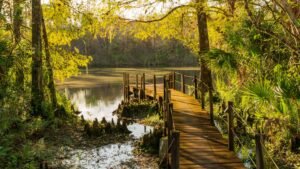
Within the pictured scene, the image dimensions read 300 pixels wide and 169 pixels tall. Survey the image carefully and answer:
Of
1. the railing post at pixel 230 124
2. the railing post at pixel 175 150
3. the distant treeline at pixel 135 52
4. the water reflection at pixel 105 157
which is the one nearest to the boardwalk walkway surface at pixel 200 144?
the railing post at pixel 230 124

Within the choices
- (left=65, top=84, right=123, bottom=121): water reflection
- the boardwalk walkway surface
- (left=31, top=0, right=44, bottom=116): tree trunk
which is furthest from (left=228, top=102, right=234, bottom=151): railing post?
(left=65, top=84, right=123, bottom=121): water reflection

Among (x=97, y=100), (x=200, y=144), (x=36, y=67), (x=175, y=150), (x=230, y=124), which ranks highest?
(x=36, y=67)

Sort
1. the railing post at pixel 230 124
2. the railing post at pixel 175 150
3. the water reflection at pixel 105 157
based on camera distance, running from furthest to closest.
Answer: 1. the water reflection at pixel 105 157
2. the railing post at pixel 230 124
3. the railing post at pixel 175 150

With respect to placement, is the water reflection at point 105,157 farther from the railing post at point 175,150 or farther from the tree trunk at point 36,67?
the railing post at point 175,150

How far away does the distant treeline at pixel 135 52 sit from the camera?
2808 inches

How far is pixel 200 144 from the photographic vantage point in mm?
8586

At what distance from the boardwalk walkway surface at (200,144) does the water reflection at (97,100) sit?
8033mm

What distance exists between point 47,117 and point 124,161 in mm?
4525

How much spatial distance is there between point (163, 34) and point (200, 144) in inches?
406

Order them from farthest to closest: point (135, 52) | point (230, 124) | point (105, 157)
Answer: point (135, 52), point (105, 157), point (230, 124)

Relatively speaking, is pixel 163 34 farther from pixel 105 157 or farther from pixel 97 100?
pixel 97 100

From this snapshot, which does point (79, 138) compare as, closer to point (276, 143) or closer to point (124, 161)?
point (124, 161)

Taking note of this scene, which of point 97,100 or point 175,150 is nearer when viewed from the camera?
point 175,150

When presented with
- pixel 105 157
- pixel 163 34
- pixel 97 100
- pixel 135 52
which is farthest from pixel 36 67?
pixel 135 52
